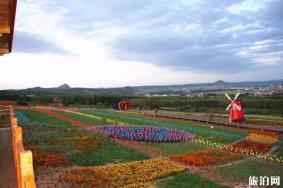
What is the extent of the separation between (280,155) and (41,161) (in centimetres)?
1808

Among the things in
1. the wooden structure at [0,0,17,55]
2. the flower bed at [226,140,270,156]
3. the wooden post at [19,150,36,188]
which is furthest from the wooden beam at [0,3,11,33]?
the flower bed at [226,140,270,156]

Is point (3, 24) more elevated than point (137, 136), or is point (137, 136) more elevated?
point (3, 24)

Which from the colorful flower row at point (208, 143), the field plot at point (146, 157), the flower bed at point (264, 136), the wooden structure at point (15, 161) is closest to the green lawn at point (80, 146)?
the field plot at point (146, 157)

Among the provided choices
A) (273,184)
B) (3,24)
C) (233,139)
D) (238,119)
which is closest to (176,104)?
(238,119)

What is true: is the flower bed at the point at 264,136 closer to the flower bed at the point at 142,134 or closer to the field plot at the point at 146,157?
the field plot at the point at 146,157

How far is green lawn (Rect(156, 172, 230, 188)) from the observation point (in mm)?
18672

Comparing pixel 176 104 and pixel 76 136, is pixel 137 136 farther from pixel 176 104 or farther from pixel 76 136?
pixel 176 104

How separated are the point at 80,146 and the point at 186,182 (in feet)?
31.8

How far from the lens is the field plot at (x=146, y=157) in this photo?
19.1 metres

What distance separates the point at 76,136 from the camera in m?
31.5

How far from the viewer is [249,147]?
101 feet

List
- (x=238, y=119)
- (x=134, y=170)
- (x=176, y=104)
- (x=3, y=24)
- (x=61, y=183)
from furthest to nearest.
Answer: (x=176, y=104) → (x=238, y=119) → (x=134, y=170) → (x=61, y=183) → (x=3, y=24)

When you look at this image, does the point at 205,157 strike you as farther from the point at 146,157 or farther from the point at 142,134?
the point at 142,134

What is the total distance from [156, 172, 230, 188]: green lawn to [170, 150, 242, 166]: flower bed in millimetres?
3411
